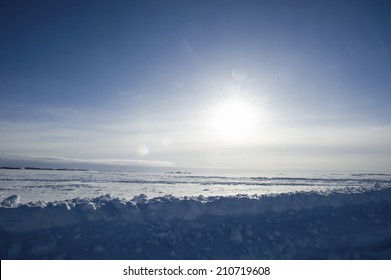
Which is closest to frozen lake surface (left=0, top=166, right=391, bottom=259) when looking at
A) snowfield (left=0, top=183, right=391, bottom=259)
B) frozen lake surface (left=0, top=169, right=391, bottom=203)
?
snowfield (left=0, top=183, right=391, bottom=259)

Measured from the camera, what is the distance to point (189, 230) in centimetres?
799

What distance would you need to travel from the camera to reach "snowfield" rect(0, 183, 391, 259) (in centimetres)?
680

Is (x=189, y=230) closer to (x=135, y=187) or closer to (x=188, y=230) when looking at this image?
(x=188, y=230)

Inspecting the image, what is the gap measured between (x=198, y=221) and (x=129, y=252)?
96.8 inches

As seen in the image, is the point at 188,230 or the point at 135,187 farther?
the point at 135,187

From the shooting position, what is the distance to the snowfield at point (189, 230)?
6.80 meters

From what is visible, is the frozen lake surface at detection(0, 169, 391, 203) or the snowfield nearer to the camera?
the snowfield

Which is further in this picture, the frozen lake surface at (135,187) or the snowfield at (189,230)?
the frozen lake surface at (135,187)

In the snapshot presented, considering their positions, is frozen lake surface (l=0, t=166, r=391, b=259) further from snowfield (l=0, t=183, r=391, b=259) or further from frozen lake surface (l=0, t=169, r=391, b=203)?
frozen lake surface (l=0, t=169, r=391, b=203)

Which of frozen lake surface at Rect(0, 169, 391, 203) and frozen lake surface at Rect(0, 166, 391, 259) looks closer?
frozen lake surface at Rect(0, 166, 391, 259)

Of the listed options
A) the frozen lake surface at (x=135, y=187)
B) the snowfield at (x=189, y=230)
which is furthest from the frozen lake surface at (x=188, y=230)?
the frozen lake surface at (x=135, y=187)

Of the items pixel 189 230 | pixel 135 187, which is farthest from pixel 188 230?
pixel 135 187

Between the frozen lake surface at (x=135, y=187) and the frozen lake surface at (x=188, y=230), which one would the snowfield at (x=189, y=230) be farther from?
the frozen lake surface at (x=135, y=187)
